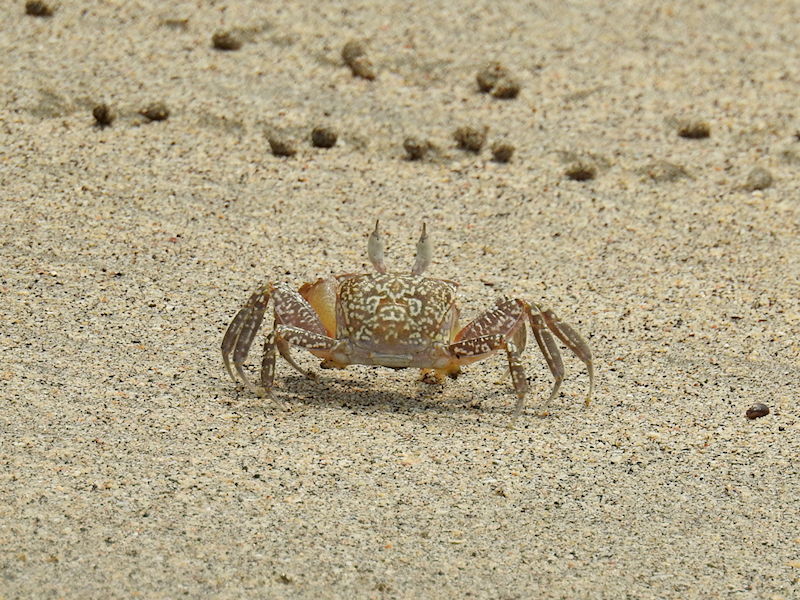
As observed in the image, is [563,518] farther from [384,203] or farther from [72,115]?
[72,115]

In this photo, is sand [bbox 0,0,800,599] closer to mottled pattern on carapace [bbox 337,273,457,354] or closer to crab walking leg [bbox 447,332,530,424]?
crab walking leg [bbox 447,332,530,424]

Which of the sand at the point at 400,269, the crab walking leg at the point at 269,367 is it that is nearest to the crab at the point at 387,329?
the crab walking leg at the point at 269,367

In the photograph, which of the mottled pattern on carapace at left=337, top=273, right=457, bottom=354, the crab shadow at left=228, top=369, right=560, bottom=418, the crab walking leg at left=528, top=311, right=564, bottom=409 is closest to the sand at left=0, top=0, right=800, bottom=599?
the crab shadow at left=228, top=369, right=560, bottom=418

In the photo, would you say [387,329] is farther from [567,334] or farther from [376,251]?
[567,334]

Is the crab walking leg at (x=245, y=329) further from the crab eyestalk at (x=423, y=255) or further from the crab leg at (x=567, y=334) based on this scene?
the crab leg at (x=567, y=334)

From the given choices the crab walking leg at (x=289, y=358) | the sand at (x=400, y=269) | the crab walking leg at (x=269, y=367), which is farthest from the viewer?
the crab walking leg at (x=289, y=358)

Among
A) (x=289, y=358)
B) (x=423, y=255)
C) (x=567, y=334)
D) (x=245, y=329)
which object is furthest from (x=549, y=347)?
(x=245, y=329)
